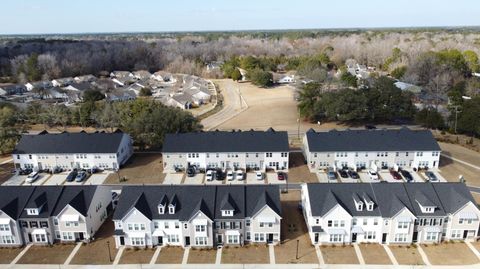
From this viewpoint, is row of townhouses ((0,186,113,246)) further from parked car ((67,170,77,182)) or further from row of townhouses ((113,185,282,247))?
parked car ((67,170,77,182))

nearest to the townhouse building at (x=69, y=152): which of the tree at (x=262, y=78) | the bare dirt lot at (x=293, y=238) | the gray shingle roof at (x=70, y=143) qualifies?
the gray shingle roof at (x=70, y=143)

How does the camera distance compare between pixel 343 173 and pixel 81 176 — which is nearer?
pixel 343 173

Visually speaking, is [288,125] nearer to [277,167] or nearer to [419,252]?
[277,167]

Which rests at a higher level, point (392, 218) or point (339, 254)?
point (392, 218)

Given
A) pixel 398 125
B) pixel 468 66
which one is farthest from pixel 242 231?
pixel 468 66

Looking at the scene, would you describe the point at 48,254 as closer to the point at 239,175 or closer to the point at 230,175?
the point at 230,175

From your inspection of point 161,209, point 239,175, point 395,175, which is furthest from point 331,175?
point 161,209

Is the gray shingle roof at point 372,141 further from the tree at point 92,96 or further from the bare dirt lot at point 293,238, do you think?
the tree at point 92,96

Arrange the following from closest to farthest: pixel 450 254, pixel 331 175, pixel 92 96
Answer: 1. pixel 450 254
2. pixel 331 175
3. pixel 92 96
